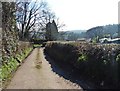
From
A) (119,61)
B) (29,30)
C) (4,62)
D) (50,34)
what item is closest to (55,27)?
(50,34)

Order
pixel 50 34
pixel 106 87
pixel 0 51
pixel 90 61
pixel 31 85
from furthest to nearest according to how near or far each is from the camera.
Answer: pixel 50 34
pixel 0 51
pixel 90 61
pixel 31 85
pixel 106 87

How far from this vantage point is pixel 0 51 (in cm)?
1398

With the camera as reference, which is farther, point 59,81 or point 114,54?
point 59,81

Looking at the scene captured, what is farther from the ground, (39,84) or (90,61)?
(90,61)

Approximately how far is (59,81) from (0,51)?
3715 millimetres

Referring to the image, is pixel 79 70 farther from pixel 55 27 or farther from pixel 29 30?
pixel 55 27

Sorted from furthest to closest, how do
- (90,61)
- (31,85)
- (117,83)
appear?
1. (90,61)
2. (31,85)
3. (117,83)

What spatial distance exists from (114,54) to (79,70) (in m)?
4.44

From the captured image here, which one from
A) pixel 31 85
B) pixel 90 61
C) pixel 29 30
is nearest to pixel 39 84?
pixel 31 85

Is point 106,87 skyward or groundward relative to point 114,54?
groundward

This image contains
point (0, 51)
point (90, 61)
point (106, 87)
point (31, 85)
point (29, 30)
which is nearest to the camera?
point (106, 87)

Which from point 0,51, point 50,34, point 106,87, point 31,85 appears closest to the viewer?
point 106,87

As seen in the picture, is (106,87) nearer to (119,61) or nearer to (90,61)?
(119,61)

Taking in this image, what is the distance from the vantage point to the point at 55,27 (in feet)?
278
